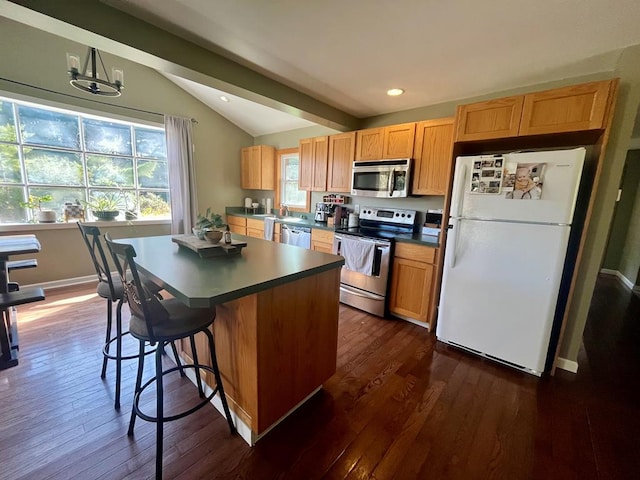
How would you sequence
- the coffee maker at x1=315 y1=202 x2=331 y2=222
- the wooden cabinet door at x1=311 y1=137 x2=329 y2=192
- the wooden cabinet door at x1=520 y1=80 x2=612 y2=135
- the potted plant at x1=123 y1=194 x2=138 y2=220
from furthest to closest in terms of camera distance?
the potted plant at x1=123 y1=194 x2=138 y2=220
the coffee maker at x1=315 y1=202 x2=331 y2=222
the wooden cabinet door at x1=311 y1=137 x2=329 y2=192
the wooden cabinet door at x1=520 y1=80 x2=612 y2=135

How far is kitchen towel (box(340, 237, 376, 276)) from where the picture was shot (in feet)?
9.42

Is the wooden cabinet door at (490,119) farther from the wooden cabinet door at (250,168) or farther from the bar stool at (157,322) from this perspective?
the wooden cabinet door at (250,168)

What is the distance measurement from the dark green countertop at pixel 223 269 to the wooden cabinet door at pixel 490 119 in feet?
5.35

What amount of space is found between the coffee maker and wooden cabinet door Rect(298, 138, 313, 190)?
34 cm

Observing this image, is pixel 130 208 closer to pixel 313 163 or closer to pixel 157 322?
pixel 313 163

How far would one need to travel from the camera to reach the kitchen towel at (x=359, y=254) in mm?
2871

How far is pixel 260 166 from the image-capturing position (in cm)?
475

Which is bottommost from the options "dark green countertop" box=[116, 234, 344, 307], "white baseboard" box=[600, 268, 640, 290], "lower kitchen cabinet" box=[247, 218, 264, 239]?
"white baseboard" box=[600, 268, 640, 290]

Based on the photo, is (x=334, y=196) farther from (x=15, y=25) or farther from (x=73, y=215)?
(x=15, y=25)

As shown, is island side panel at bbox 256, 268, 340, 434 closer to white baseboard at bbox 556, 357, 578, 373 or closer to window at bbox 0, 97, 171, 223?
white baseboard at bbox 556, 357, 578, 373

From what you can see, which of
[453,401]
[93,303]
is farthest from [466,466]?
[93,303]

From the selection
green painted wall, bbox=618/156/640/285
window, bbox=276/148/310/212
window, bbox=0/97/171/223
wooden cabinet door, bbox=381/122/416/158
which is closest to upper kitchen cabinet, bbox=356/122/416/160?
wooden cabinet door, bbox=381/122/416/158

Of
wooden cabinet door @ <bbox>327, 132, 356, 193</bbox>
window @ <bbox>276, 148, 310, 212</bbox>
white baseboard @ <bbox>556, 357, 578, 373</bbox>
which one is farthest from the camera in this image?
window @ <bbox>276, 148, 310, 212</bbox>

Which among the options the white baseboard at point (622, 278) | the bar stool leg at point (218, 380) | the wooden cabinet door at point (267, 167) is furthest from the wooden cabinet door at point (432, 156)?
the white baseboard at point (622, 278)
